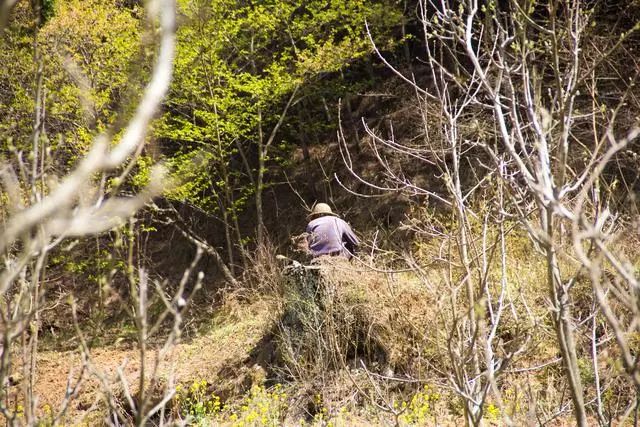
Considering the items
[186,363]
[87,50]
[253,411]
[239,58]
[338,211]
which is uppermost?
[87,50]

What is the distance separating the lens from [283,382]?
270 inches

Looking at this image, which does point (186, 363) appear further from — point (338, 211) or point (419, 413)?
point (419, 413)

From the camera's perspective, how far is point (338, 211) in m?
12.5

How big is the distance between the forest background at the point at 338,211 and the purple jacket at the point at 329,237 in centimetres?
30

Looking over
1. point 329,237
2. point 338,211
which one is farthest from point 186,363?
point 338,211

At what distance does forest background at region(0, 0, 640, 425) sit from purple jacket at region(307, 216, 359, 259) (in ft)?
0.99

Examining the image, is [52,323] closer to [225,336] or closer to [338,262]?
[225,336]

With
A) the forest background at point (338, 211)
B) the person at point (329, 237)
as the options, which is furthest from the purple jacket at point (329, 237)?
the forest background at point (338, 211)

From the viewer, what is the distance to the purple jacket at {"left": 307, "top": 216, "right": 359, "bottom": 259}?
7113 mm

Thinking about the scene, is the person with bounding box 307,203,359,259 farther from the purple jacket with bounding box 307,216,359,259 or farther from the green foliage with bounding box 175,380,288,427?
the green foliage with bounding box 175,380,288,427

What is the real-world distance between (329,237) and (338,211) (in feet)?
17.4

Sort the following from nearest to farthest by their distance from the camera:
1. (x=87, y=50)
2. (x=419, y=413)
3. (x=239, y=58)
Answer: (x=419, y=413)
(x=87, y=50)
(x=239, y=58)

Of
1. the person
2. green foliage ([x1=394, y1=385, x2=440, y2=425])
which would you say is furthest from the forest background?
the person

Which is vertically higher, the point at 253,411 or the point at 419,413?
the point at 253,411
